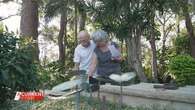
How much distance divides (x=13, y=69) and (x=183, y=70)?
7.97 meters

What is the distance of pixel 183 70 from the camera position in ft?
50.0

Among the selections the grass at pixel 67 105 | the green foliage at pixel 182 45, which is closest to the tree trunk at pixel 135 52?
the grass at pixel 67 105

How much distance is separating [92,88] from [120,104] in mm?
2233

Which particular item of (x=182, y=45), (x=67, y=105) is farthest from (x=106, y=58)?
(x=182, y=45)

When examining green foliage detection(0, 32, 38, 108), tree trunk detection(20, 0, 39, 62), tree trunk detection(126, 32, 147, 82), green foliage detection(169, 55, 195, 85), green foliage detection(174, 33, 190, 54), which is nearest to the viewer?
green foliage detection(0, 32, 38, 108)

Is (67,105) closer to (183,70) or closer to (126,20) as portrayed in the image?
(126,20)

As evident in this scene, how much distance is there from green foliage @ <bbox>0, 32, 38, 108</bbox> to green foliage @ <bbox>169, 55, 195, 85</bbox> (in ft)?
23.1

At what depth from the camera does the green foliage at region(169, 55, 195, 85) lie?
1506 centimetres

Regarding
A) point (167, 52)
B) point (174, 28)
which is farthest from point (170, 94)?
point (174, 28)

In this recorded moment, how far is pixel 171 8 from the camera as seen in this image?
14820 millimetres

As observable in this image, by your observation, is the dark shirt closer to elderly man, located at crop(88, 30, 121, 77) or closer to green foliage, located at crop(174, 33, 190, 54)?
elderly man, located at crop(88, 30, 121, 77)

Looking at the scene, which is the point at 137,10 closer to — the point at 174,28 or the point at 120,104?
the point at 120,104

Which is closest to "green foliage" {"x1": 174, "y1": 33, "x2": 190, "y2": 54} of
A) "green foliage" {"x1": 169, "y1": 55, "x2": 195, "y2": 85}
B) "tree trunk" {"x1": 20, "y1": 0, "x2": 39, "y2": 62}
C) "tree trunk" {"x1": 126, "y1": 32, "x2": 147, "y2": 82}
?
"green foliage" {"x1": 169, "y1": 55, "x2": 195, "y2": 85}

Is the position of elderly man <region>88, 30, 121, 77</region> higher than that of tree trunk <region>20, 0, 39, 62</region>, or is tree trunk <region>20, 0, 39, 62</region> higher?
tree trunk <region>20, 0, 39, 62</region>
